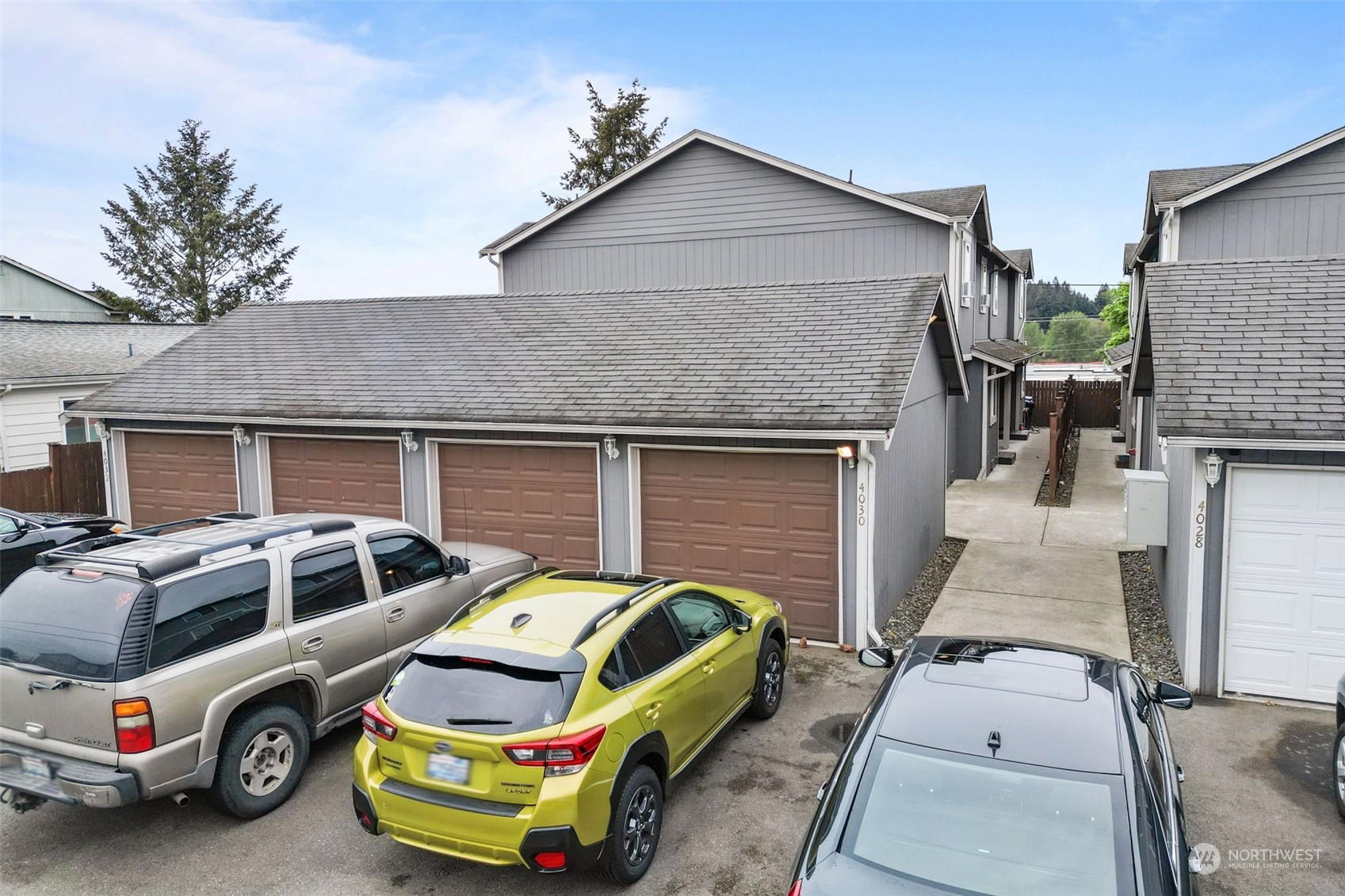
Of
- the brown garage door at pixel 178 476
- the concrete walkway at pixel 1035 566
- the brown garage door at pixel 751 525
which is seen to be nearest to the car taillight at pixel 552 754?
the brown garage door at pixel 751 525

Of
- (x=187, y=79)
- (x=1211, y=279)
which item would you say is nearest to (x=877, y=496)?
(x=1211, y=279)

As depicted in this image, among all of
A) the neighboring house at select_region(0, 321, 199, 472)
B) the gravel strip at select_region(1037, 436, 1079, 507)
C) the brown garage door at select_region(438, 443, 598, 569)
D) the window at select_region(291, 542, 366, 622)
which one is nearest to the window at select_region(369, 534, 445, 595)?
the window at select_region(291, 542, 366, 622)

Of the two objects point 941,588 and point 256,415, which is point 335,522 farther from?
point 941,588

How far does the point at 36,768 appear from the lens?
207 inches

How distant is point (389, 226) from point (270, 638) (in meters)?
22.6

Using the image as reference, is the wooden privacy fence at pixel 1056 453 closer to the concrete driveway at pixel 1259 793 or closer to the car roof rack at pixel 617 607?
the concrete driveway at pixel 1259 793

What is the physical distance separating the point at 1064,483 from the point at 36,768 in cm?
1924

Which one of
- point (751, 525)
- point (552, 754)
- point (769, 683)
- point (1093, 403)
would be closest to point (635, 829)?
point (552, 754)

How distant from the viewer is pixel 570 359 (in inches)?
457

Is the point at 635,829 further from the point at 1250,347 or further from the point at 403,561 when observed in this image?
the point at 1250,347

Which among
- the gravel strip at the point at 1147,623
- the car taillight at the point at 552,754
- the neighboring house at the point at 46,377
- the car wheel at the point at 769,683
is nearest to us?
the car taillight at the point at 552,754

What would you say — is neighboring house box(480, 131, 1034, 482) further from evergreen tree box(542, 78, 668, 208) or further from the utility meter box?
evergreen tree box(542, 78, 668, 208)

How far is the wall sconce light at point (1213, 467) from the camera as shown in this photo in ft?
24.6

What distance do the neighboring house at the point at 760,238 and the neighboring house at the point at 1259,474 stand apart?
860 cm
